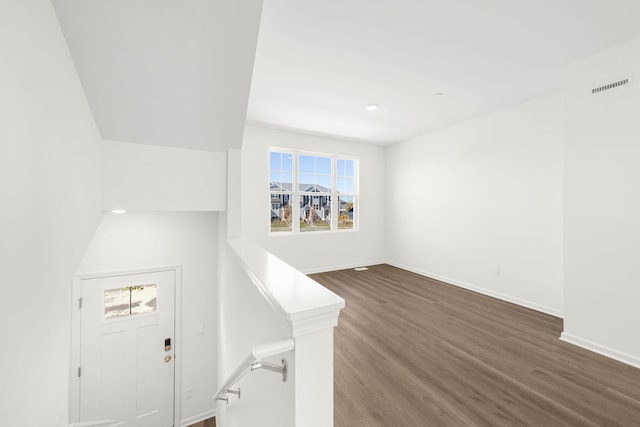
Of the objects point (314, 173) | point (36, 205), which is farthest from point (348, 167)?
point (36, 205)

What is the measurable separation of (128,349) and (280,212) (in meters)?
3.09

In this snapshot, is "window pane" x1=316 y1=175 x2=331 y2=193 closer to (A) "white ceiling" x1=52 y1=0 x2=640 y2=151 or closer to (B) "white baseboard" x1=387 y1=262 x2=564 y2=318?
(A) "white ceiling" x1=52 y1=0 x2=640 y2=151

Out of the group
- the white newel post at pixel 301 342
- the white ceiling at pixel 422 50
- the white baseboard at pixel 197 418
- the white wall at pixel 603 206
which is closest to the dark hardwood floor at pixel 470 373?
the white wall at pixel 603 206

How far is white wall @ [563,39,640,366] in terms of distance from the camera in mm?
2273

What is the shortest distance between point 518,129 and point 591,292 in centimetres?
233

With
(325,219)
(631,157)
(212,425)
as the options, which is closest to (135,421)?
(212,425)

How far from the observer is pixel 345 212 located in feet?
19.4

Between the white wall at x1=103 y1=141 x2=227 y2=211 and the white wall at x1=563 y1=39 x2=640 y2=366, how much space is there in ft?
12.0

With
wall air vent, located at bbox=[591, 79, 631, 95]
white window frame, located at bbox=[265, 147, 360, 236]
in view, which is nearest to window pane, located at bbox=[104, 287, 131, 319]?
white window frame, located at bbox=[265, 147, 360, 236]

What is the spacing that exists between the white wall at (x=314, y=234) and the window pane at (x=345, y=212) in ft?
0.64

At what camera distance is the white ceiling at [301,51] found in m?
1.47

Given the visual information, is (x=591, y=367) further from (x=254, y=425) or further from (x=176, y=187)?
(x=176, y=187)

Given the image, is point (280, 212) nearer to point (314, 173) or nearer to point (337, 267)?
point (314, 173)

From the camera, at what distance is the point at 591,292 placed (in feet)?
8.25
